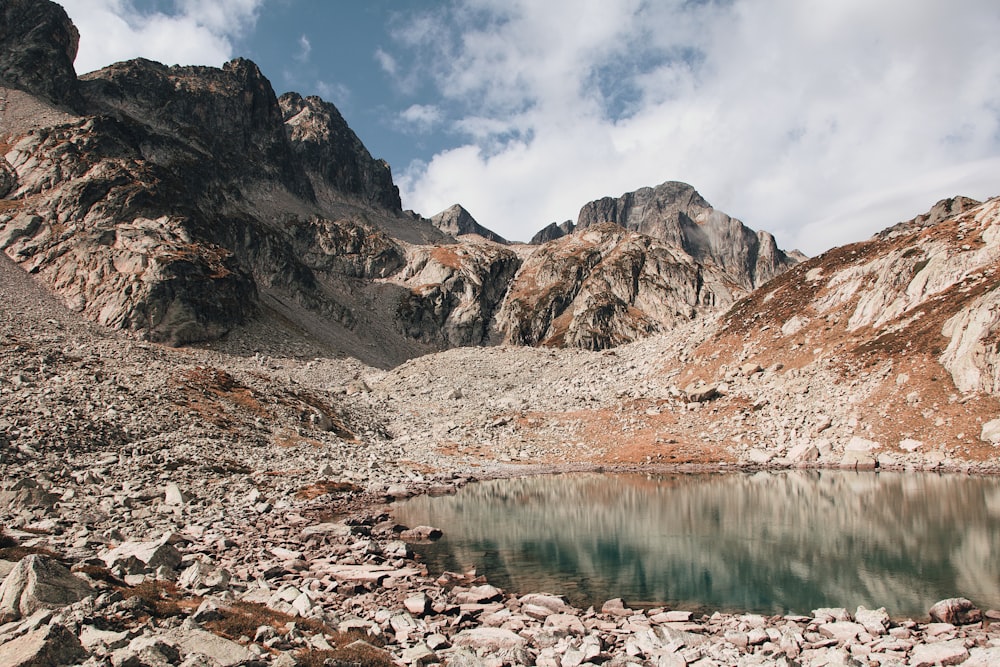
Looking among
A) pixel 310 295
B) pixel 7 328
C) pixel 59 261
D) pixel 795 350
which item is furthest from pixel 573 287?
pixel 7 328

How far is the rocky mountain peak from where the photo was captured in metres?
141

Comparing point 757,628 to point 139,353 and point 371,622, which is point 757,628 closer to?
point 371,622

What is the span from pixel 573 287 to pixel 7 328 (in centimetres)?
12597

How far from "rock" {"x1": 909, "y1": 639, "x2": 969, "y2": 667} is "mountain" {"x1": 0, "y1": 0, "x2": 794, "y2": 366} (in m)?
103

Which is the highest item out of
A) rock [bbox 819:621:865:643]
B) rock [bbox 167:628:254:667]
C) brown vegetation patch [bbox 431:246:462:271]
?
brown vegetation patch [bbox 431:246:462:271]

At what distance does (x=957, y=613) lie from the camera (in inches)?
675

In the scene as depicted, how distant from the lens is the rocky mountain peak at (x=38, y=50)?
140750 mm

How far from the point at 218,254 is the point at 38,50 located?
84.1m

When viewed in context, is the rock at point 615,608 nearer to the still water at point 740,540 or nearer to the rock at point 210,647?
the still water at point 740,540

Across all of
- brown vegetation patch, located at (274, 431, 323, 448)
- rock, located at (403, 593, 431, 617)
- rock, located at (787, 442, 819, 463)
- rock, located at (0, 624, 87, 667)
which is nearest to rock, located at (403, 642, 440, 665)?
rock, located at (403, 593, 431, 617)

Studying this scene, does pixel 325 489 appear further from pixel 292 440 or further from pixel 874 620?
pixel 874 620

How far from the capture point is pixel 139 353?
211 feet

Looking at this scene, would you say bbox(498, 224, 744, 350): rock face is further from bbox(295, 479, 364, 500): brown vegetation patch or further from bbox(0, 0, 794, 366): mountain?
bbox(295, 479, 364, 500): brown vegetation patch

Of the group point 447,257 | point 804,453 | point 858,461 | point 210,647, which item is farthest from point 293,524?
point 447,257
